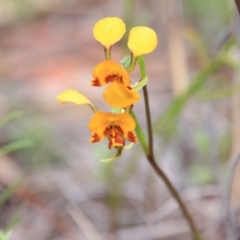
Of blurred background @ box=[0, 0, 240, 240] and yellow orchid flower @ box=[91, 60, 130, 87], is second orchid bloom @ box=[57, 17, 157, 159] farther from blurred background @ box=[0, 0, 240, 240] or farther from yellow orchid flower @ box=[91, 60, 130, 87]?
blurred background @ box=[0, 0, 240, 240]

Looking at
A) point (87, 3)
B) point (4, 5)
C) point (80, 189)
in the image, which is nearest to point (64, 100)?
point (80, 189)

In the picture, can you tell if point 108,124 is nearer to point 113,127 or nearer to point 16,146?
point 113,127

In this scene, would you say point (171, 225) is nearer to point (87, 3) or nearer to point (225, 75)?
point (225, 75)

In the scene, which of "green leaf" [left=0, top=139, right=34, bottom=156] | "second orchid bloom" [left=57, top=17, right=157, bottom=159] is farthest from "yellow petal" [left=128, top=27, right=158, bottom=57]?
"green leaf" [left=0, top=139, right=34, bottom=156]

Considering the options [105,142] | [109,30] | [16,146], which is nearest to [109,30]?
[109,30]


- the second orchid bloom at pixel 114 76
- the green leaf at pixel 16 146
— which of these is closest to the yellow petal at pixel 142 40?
the second orchid bloom at pixel 114 76

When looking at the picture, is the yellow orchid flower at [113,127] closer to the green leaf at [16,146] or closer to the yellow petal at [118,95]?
the yellow petal at [118,95]
